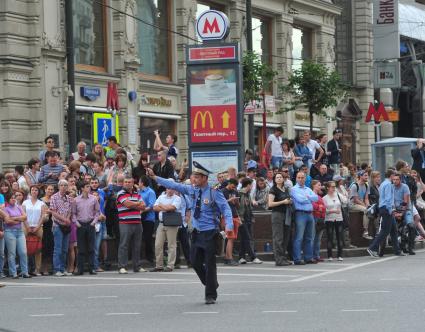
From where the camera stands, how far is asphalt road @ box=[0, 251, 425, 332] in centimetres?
1436

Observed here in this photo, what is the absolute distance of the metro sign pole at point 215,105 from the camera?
27047 mm

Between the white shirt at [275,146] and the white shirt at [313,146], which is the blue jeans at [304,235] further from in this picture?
the white shirt at [313,146]

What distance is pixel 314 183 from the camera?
27516mm

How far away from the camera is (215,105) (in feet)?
88.9

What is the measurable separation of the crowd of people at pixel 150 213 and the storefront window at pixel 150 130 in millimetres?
9352

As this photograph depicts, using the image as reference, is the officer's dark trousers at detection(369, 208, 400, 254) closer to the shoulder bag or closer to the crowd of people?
the crowd of people

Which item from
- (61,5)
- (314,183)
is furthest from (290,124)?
(314,183)

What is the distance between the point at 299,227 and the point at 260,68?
13354 mm

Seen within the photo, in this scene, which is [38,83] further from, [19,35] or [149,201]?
[149,201]

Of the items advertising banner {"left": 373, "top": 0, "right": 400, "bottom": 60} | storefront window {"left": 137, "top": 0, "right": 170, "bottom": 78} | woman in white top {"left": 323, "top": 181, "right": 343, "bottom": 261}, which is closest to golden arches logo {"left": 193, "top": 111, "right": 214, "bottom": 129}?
woman in white top {"left": 323, "top": 181, "right": 343, "bottom": 261}

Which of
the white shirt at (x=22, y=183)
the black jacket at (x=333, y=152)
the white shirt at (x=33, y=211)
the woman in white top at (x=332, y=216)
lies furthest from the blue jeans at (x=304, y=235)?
the black jacket at (x=333, y=152)

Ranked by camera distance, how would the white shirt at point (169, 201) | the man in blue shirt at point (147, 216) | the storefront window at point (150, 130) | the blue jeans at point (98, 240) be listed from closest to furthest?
the blue jeans at point (98, 240), the white shirt at point (169, 201), the man in blue shirt at point (147, 216), the storefront window at point (150, 130)

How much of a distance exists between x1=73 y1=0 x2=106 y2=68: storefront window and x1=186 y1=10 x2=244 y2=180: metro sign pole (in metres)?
10.1

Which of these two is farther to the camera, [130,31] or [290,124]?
[290,124]
